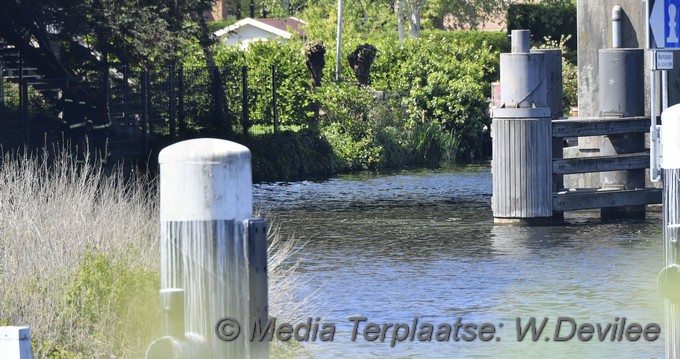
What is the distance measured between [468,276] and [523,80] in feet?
12.5

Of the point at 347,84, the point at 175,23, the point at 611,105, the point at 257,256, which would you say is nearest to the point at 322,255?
the point at 611,105

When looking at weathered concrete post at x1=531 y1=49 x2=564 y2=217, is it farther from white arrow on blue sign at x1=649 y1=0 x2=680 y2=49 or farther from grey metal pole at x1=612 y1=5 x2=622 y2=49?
white arrow on blue sign at x1=649 y1=0 x2=680 y2=49

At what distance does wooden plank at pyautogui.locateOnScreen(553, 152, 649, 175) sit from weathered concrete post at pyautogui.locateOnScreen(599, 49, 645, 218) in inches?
8.1

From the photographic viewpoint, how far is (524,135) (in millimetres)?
15031

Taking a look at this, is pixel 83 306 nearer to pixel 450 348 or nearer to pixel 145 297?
pixel 145 297

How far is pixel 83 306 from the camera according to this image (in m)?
7.73

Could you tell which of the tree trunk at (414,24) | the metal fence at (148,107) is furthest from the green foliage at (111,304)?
the tree trunk at (414,24)

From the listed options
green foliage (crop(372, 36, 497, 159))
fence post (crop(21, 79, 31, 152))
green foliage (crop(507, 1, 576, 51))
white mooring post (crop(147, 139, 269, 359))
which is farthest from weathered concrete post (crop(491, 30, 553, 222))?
green foliage (crop(507, 1, 576, 51))

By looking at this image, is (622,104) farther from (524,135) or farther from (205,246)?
(205,246)

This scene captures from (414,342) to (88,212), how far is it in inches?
97.3

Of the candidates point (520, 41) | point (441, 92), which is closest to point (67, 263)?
point (520, 41)

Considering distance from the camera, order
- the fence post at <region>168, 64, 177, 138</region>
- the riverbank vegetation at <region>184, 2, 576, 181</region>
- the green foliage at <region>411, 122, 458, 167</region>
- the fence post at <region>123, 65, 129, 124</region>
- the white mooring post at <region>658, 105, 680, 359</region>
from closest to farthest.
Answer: the white mooring post at <region>658, 105, 680, 359</region>
the fence post at <region>123, 65, 129, 124</region>
the fence post at <region>168, 64, 177, 138</region>
the riverbank vegetation at <region>184, 2, 576, 181</region>
the green foliage at <region>411, 122, 458, 167</region>

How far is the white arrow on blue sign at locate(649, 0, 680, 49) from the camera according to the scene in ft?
40.3

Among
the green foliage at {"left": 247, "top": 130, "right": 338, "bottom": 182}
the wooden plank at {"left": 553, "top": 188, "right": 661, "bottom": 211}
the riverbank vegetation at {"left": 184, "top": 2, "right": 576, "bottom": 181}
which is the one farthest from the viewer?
the riverbank vegetation at {"left": 184, "top": 2, "right": 576, "bottom": 181}
